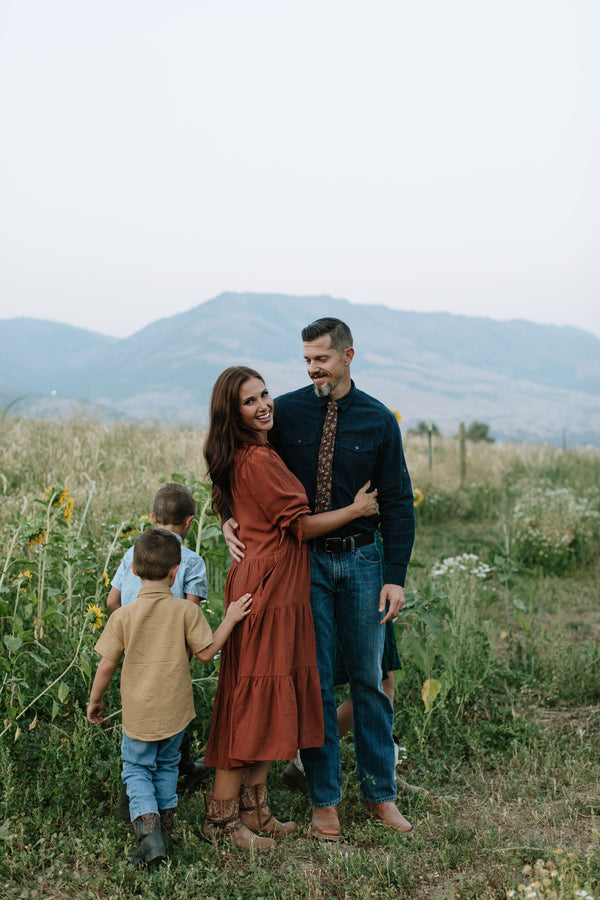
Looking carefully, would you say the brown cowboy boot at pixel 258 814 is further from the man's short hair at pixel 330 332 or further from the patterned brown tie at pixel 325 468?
the man's short hair at pixel 330 332

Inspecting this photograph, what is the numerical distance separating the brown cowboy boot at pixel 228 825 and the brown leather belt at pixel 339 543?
3.49ft

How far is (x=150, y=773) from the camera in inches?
119

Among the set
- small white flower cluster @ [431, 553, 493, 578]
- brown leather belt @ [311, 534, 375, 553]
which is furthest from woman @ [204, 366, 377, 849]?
small white flower cluster @ [431, 553, 493, 578]

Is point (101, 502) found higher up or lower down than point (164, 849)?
higher up

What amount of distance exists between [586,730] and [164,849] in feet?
8.10

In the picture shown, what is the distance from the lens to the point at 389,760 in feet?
10.9

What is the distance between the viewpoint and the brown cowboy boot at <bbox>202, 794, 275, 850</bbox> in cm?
303

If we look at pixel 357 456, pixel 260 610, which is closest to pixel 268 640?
pixel 260 610

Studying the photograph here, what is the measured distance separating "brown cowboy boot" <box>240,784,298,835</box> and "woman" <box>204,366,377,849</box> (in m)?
0.02

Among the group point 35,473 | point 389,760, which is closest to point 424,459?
point 35,473

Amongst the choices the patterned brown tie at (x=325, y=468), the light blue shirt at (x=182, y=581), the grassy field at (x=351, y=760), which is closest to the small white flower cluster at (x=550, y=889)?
the grassy field at (x=351, y=760)

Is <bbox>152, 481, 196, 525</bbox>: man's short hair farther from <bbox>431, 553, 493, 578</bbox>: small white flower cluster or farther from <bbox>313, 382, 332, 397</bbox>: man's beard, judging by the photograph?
<bbox>431, 553, 493, 578</bbox>: small white flower cluster

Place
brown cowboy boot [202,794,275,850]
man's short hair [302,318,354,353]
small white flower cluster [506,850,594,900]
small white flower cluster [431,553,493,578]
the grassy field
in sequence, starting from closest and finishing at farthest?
1. small white flower cluster [506,850,594,900]
2. the grassy field
3. brown cowboy boot [202,794,275,850]
4. man's short hair [302,318,354,353]
5. small white flower cluster [431,553,493,578]

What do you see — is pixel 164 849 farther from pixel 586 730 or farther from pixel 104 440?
pixel 104 440
